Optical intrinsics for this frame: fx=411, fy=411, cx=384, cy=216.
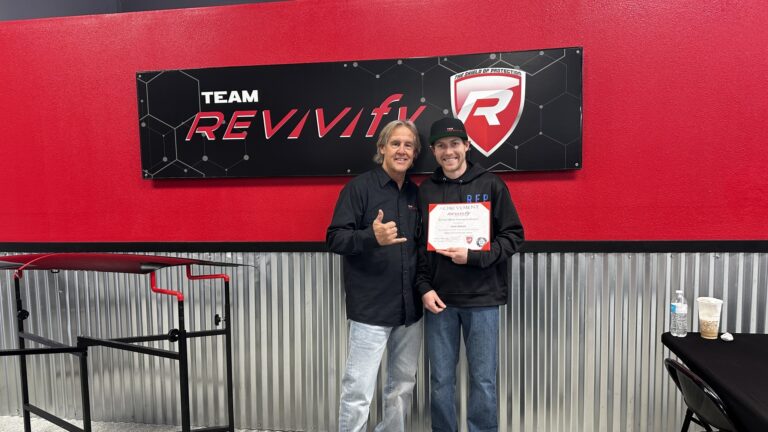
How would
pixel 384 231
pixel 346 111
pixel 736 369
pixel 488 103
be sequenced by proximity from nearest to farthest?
pixel 736 369, pixel 384 231, pixel 488 103, pixel 346 111

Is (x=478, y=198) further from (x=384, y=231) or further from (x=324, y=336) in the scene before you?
(x=324, y=336)

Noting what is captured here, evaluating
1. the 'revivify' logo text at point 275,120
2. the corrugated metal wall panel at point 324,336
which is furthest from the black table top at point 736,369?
the 'revivify' logo text at point 275,120

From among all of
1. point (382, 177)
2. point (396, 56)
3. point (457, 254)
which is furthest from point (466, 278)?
point (396, 56)

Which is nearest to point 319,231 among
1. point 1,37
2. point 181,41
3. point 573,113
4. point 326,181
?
point 326,181

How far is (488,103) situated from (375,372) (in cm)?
154

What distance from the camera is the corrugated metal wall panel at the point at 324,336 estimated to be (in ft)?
7.37

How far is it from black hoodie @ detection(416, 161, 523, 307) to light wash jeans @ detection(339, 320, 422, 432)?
11.6 inches

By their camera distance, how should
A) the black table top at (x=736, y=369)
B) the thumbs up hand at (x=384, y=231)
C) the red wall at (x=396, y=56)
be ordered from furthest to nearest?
1. the red wall at (x=396, y=56)
2. the thumbs up hand at (x=384, y=231)
3. the black table top at (x=736, y=369)

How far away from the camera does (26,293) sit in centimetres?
265

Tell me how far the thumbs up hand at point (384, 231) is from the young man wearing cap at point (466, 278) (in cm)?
22

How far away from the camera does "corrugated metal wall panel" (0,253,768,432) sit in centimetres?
225

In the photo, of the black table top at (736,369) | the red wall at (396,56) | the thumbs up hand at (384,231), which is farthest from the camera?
the red wall at (396,56)

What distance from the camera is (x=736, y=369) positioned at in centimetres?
158

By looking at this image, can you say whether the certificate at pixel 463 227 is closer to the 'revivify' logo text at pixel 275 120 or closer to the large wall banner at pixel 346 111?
the large wall banner at pixel 346 111
